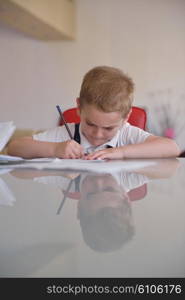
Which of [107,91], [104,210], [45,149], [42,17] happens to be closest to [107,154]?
[45,149]

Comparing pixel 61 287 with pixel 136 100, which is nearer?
pixel 61 287

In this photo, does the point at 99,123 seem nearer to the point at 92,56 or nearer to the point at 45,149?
the point at 45,149

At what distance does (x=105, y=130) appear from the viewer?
4.50 ft

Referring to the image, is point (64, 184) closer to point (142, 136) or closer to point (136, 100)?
point (142, 136)

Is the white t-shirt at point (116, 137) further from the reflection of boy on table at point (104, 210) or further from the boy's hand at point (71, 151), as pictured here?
the reflection of boy on table at point (104, 210)

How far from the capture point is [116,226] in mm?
280

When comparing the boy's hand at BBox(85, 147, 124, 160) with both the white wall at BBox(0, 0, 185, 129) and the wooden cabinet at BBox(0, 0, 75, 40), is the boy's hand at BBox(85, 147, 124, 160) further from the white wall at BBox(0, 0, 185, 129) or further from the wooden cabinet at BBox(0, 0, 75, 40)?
the white wall at BBox(0, 0, 185, 129)

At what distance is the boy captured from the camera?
1.24 metres

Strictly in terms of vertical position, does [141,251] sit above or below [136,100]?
above

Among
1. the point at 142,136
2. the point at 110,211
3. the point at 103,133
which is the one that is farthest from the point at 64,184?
the point at 142,136

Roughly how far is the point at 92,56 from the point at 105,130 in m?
3.05

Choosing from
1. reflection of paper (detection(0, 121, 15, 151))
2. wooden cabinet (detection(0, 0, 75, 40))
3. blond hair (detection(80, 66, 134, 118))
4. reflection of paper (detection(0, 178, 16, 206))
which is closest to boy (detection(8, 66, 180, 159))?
blond hair (detection(80, 66, 134, 118))

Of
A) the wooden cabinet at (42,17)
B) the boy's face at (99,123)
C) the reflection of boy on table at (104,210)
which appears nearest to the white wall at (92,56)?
the wooden cabinet at (42,17)

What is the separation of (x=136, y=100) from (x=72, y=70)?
2.36ft
